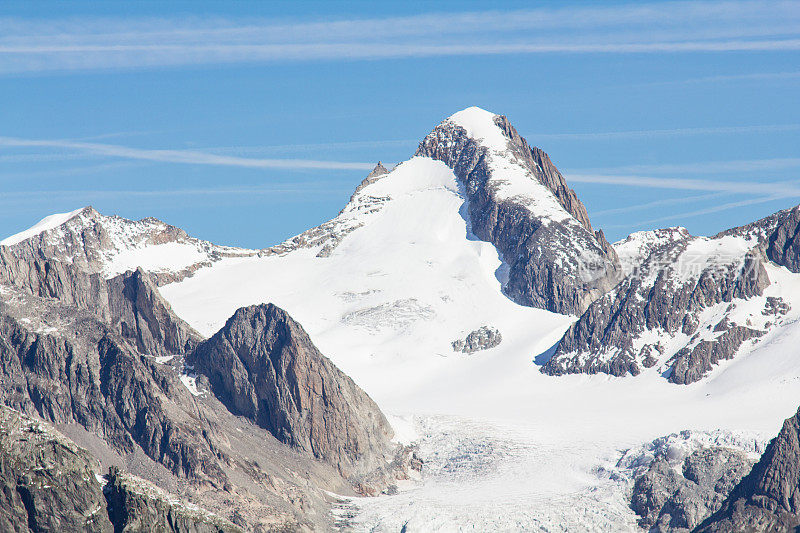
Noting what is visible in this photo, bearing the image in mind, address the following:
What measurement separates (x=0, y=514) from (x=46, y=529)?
528 centimetres

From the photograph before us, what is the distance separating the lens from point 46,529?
19975 centimetres

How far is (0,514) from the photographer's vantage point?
199875 mm
